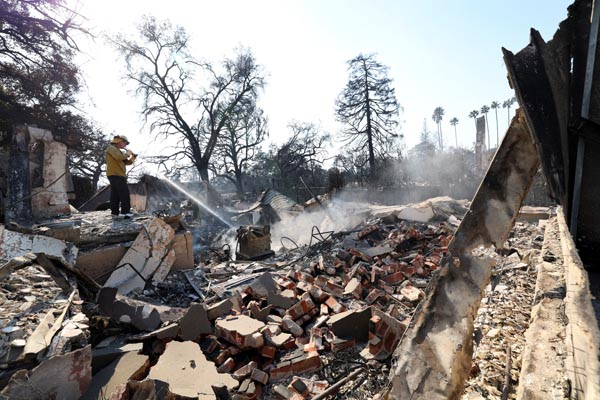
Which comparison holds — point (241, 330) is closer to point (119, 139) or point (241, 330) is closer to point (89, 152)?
point (119, 139)

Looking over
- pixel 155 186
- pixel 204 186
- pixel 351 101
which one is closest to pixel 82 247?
pixel 155 186

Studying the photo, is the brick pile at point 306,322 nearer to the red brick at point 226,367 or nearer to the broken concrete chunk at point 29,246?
the red brick at point 226,367

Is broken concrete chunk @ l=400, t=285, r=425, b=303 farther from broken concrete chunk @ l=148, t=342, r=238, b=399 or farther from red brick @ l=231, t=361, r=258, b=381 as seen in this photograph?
broken concrete chunk @ l=148, t=342, r=238, b=399

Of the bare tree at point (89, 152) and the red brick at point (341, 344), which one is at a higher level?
the bare tree at point (89, 152)

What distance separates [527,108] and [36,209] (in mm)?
9324

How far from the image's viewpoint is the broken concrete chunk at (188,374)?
101 inches

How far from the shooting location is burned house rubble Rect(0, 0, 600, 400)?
146cm

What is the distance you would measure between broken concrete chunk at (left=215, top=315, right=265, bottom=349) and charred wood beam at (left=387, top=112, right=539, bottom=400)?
7.67ft

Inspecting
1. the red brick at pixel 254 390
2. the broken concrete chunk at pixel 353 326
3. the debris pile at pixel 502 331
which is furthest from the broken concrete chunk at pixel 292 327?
the debris pile at pixel 502 331

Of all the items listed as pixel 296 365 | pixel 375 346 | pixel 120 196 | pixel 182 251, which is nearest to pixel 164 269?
pixel 182 251

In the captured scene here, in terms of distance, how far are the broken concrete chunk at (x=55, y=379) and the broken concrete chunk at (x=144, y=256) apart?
3001 mm

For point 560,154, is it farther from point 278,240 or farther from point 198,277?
point 278,240

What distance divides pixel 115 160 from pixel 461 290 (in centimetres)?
739

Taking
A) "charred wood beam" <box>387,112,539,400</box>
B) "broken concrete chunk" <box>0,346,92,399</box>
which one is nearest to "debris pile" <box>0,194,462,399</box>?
"broken concrete chunk" <box>0,346,92,399</box>
